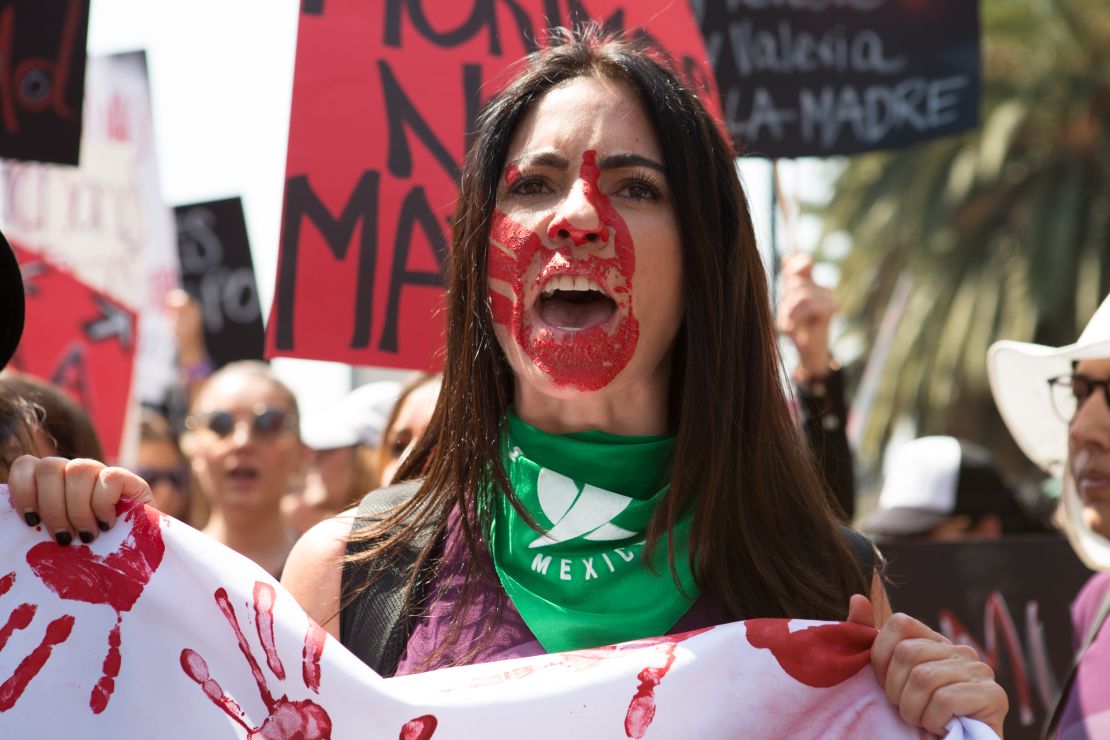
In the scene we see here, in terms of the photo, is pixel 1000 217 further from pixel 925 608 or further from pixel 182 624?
pixel 182 624

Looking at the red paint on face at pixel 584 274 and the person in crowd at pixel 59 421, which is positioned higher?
the red paint on face at pixel 584 274

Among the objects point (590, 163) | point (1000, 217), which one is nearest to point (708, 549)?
point (590, 163)

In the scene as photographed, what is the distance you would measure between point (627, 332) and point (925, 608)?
200 cm

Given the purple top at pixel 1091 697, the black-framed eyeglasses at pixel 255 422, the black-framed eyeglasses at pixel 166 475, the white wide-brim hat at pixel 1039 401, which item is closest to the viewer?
the purple top at pixel 1091 697

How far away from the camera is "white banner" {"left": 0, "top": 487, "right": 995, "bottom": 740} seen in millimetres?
1817

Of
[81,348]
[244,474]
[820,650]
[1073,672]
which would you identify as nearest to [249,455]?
[244,474]

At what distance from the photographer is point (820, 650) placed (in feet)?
6.07

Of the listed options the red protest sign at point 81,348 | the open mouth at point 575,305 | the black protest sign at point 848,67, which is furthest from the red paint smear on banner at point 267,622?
the red protest sign at point 81,348

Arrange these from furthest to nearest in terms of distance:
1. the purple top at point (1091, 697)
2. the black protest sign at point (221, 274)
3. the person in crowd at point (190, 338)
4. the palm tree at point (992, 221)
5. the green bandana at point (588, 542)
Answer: the palm tree at point (992, 221)
the person in crowd at point (190, 338)
the black protest sign at point (221, 274)
the purple top at point (1091, 697)
the green bandana at point (588, 542)

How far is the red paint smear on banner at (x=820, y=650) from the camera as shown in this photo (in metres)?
1.84

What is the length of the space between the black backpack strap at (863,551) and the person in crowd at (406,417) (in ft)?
5.51

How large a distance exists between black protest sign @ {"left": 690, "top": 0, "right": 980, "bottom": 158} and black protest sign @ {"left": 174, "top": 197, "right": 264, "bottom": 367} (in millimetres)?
2603

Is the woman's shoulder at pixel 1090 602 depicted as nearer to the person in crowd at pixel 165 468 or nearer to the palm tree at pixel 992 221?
the person in crowd at pixel 165 468

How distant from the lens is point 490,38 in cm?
368
